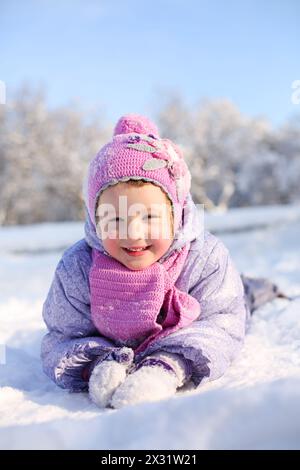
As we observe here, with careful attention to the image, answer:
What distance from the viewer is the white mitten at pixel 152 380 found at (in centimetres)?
121

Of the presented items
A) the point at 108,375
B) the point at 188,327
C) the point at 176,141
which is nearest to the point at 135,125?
the point at 188,327

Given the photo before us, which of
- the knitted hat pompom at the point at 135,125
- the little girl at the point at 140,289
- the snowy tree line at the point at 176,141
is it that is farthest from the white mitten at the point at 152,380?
the snowy tree line at the point at 176,141

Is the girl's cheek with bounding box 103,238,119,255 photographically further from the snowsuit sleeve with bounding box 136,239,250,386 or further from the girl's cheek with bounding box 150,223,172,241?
the snowsuit sleeve with bounding box 136,239,250,386

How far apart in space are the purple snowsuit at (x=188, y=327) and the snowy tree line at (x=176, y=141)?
1940 centimetres

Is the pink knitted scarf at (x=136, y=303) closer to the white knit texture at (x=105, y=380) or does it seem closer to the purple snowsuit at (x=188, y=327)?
the purple snowsuit at (x=188, y=327)

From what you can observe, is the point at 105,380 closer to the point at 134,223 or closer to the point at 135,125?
the point at 134,223

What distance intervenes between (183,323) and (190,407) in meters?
0.60

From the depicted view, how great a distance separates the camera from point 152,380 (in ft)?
4.11

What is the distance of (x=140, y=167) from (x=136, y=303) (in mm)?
414

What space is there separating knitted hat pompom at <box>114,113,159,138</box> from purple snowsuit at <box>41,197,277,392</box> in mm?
321

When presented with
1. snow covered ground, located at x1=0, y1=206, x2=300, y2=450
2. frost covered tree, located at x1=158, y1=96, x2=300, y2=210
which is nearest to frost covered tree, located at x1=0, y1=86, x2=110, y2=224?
frost covered tree, located at x1=158, y1=96, x2=300, y2=210

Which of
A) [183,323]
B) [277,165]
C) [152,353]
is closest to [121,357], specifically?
[152,353]
